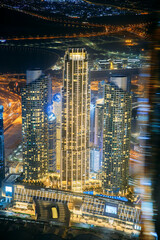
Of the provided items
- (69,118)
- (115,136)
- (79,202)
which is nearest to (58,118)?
(69,118)

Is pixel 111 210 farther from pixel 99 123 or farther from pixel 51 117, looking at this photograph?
pixel 51 117

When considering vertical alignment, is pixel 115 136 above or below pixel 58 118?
below

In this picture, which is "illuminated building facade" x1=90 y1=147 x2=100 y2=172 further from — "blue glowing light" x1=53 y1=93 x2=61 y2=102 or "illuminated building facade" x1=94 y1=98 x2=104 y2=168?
"blue glowing light" x1=53 y1=93 x2=61 y2=102

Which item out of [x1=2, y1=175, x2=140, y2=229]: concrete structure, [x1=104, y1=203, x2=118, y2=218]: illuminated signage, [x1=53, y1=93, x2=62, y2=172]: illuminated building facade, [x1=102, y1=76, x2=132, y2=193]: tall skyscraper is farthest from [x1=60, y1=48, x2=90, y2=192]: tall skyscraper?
[x1=104, y1=203, x2=118, y2=218]: illuminated signage

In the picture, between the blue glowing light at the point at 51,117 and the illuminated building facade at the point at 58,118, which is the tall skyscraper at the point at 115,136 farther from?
the blue glowing light at the point at 51,117

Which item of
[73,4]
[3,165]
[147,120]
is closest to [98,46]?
[73,4]

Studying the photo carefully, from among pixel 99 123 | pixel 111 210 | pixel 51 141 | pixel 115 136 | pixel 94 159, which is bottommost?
pixel 111 210
